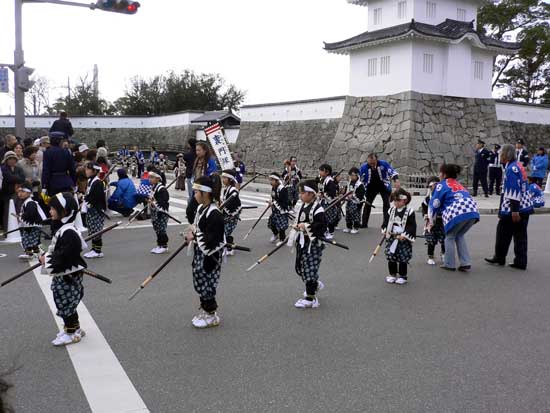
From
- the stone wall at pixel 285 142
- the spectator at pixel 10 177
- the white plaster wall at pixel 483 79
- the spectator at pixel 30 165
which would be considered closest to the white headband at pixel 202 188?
the spectator at pixel 10 177

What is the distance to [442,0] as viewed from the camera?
24.0 m

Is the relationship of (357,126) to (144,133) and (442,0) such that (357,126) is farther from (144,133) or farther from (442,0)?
(144,133)

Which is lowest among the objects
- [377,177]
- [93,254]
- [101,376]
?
[101,376]

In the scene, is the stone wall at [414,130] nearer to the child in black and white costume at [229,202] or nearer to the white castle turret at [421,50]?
the white castle turret at [421,50]

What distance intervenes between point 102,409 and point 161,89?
5386 cm

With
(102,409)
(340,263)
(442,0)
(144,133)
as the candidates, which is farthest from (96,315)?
(144,133)

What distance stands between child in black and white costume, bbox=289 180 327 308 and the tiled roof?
1820 centimetres

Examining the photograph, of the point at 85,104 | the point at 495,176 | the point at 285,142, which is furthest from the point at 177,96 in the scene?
the point at 495,176

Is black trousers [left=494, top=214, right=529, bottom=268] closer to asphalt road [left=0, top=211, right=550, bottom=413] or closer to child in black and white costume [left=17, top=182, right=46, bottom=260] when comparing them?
asphalt road [left=0, top=211, right=550, bottom=413]

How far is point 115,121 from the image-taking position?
134ft

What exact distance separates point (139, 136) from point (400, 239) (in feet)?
123

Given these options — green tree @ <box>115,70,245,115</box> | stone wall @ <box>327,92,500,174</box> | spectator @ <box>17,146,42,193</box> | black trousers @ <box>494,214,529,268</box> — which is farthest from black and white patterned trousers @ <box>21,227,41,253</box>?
green tree @ <box>115,70,245,115</box>

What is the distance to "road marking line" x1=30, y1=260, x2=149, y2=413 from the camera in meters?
3.64

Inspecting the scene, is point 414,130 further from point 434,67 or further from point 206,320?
point 206,320
